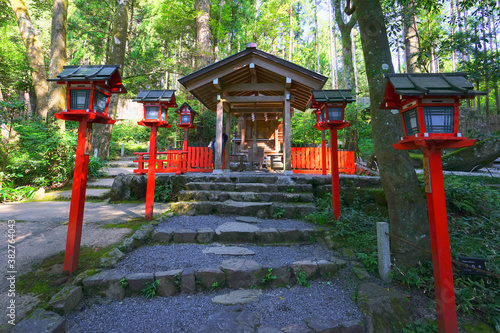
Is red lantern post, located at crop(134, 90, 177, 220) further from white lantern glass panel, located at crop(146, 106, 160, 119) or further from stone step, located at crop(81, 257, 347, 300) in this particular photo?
stone step, located at crop(81, 257, 347, 300)

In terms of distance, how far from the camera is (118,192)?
605cm

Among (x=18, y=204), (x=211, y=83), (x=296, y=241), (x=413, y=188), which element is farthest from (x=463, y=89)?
(x=18, y=204)

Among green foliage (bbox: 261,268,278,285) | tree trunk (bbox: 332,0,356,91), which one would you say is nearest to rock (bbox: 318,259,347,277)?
green foliage (bbox: 261,268,278,285)

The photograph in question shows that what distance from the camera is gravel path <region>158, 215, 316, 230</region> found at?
13.8 ft

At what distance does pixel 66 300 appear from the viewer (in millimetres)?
2135

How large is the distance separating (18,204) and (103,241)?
15.0ft

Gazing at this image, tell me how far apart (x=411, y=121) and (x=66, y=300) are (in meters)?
3.88

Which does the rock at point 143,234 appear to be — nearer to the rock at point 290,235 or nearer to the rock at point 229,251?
the rock at point 229,251

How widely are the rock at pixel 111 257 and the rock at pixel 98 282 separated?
0.31m

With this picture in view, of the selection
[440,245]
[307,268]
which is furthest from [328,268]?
[440,245]

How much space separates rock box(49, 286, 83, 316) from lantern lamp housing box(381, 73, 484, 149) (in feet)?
12.3

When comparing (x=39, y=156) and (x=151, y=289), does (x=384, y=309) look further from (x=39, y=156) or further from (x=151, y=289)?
(x=39, y=156)

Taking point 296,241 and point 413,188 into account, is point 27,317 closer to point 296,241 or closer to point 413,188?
point 296,241

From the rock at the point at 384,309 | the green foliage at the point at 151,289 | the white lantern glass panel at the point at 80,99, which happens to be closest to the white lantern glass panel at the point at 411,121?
the rock at the point at 384,309
